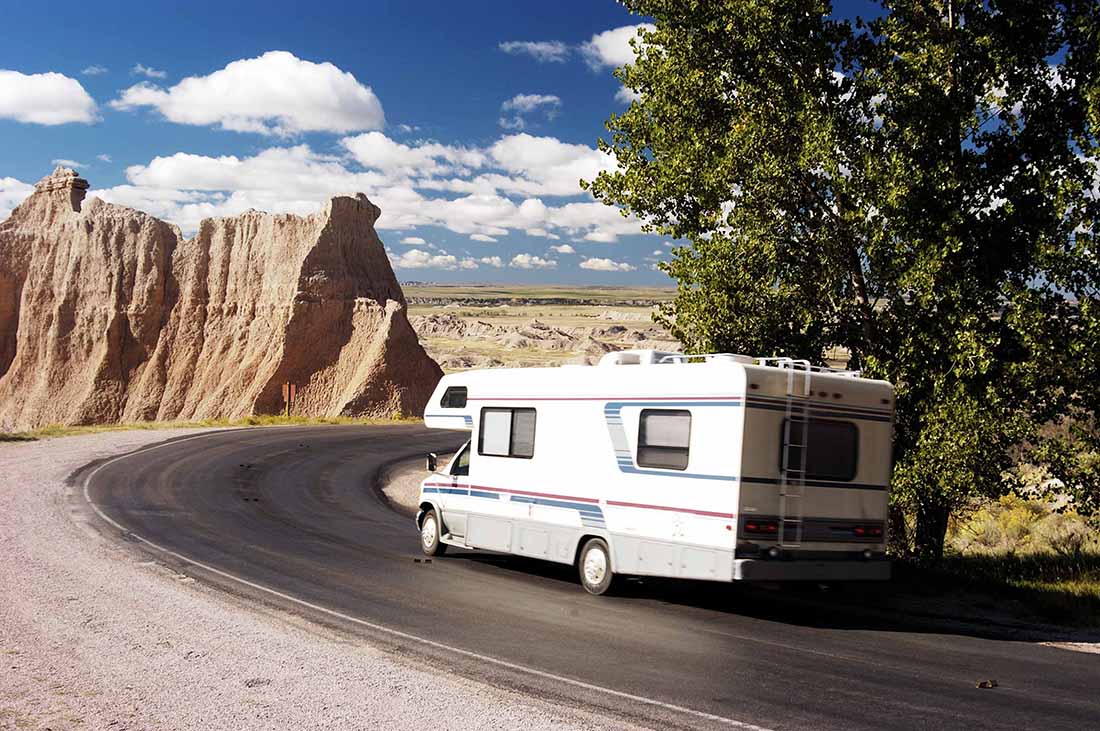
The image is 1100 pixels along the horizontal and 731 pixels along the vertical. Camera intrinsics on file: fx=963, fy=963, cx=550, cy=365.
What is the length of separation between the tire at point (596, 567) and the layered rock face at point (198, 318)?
3613 cm

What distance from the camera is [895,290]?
15.5 metres

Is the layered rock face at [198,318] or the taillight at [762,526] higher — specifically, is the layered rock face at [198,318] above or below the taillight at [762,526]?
above

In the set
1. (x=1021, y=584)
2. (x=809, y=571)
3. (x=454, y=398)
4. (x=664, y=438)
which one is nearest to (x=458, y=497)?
(x=454, y=398)

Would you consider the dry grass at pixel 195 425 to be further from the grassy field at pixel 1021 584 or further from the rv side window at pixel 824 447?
the grassy field at pixel 1021 584

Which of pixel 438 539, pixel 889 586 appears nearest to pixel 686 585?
pixel 889 586

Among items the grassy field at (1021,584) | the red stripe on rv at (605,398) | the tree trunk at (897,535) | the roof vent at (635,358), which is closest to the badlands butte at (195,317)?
the red stripe on rv at (605,398)

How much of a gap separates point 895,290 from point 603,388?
570cm

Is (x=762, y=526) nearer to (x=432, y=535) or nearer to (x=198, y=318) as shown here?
(x=432, y=535)

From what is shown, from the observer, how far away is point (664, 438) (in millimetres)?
12023

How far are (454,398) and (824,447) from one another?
660 centimetres

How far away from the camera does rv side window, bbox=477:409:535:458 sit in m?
14.2

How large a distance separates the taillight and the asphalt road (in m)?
1.10

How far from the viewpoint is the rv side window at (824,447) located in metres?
11.5

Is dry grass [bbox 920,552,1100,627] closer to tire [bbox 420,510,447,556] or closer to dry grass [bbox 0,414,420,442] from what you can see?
tire [bbox 420,510,447,556]
